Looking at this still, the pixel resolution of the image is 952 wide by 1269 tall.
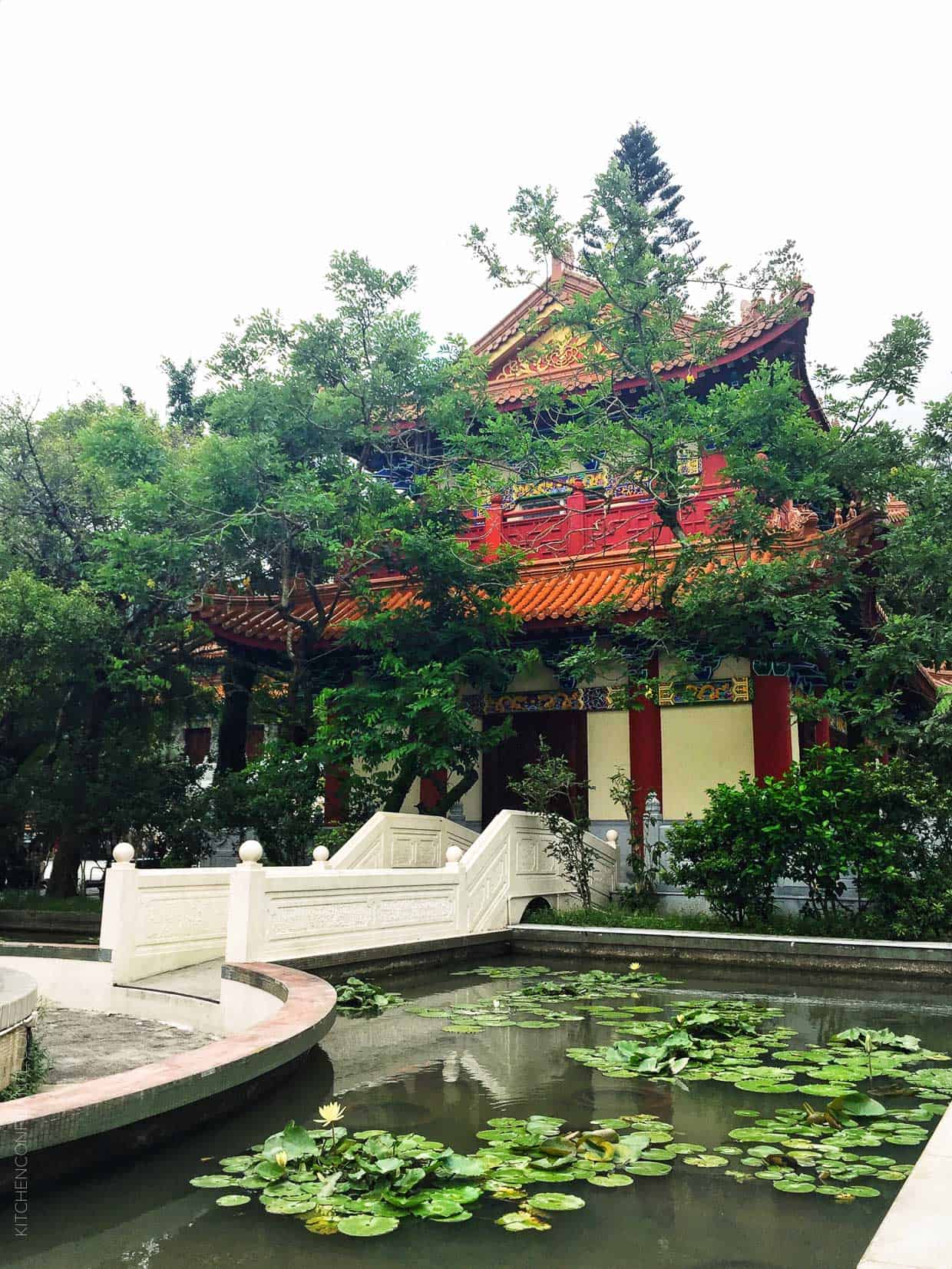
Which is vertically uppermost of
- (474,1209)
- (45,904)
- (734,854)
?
(734,854)

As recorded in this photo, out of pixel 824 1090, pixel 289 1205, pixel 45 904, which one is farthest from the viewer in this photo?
pixel 45 904

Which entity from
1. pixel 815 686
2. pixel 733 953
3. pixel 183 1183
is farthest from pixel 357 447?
pixel 183 1183

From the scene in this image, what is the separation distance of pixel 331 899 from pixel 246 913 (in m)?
1.09

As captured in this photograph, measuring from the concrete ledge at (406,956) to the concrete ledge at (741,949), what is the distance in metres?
0.37

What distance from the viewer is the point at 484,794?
14.4m

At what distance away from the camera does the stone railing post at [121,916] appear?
7422mm

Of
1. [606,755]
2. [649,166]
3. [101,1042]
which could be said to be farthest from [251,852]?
[649,166]

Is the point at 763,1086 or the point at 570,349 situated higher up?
the point at 570,349

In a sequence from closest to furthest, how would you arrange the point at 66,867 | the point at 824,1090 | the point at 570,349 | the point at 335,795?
1. the point at 824,1090
2. the point at 335,795
3. the point at 570,349
4. the point at 66,867

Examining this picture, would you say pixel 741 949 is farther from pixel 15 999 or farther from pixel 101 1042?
pixel 15 999

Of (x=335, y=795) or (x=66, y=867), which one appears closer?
(x=335, y=795)

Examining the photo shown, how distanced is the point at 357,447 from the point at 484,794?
4964 millimetres

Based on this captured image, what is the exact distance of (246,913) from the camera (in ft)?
24.7

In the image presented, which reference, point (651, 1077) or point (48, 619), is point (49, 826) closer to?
point (48, 619)
